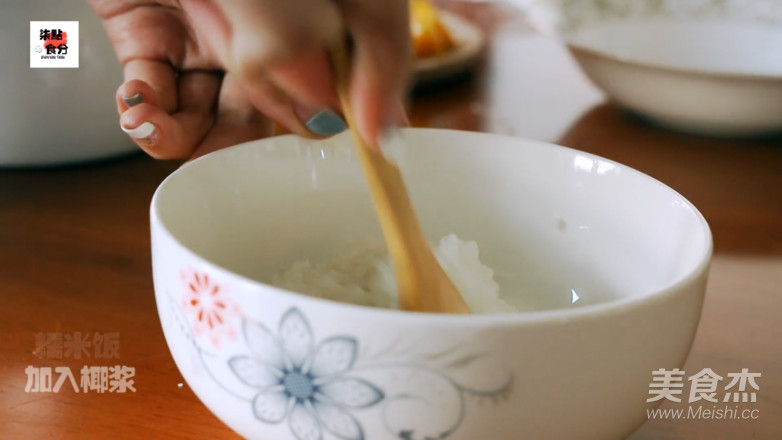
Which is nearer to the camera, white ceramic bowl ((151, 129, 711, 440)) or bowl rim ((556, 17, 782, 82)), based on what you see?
white ceramic bowl ((151, 129, 711, 440))

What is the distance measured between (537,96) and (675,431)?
59cm

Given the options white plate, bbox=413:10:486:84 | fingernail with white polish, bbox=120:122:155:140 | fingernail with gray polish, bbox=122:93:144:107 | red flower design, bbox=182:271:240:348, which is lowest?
red flower design, bbox=182:271:240:348

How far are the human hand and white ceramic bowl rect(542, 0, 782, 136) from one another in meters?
0.40

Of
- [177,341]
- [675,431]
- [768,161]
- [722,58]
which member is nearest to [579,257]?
[675,431]

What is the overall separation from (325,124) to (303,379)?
0.22 meters

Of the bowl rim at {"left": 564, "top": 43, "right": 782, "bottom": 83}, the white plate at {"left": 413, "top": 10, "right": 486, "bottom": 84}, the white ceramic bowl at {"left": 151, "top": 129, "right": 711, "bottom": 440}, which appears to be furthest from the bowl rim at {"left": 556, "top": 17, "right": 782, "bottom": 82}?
the white ceramic bowl at {"left": 151, "top": 129, "right": 711, "bottom": 440}

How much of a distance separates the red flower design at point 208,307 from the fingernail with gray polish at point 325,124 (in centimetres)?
17

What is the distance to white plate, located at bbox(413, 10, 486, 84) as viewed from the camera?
0.87 meters

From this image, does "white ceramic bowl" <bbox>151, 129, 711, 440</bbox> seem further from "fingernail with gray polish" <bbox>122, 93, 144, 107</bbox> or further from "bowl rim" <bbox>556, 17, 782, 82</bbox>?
"bowl rim" <bbox>556, 17, 782, 82</bbox>

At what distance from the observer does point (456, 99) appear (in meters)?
0.89

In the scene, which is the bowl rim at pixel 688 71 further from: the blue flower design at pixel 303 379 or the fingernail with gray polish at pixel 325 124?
the blue flower design at pixel 303 379

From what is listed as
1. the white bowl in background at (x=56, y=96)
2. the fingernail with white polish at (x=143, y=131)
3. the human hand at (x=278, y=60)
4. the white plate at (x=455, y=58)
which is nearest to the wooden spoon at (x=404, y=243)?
the human hand at (x=278, y=60)

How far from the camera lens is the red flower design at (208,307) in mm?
293

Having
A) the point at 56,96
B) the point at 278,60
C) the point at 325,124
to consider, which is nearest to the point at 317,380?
the point at 278,60
